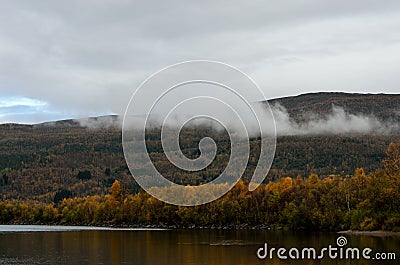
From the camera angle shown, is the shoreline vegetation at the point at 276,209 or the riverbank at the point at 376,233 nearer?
the riverbank at the point at 376,233

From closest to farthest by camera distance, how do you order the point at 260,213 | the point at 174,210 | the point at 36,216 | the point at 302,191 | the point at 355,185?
1. the point at 355,185
2. the point at 302,191
3. the point at 260,213
4. the point at 174,210
5. the point at 36,216

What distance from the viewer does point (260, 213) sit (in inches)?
5187

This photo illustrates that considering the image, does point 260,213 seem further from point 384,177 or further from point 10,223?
point 10,223

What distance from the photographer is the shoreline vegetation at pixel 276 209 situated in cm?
9675

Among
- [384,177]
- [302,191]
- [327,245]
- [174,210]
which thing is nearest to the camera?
[327,245]

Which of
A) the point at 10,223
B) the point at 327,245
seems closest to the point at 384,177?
the point at 327,245

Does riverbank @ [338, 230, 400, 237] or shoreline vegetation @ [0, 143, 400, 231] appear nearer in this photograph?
riverbank @ [338, 230, 400, 237]

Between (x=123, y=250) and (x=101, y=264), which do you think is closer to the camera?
(x=101, y=264)

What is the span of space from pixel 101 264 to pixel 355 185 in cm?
6792

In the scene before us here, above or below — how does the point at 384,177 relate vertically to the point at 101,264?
above

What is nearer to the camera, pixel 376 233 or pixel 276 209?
pixel 376 233

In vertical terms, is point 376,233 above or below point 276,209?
below

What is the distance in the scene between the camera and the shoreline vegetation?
317 ft

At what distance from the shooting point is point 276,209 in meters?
129
